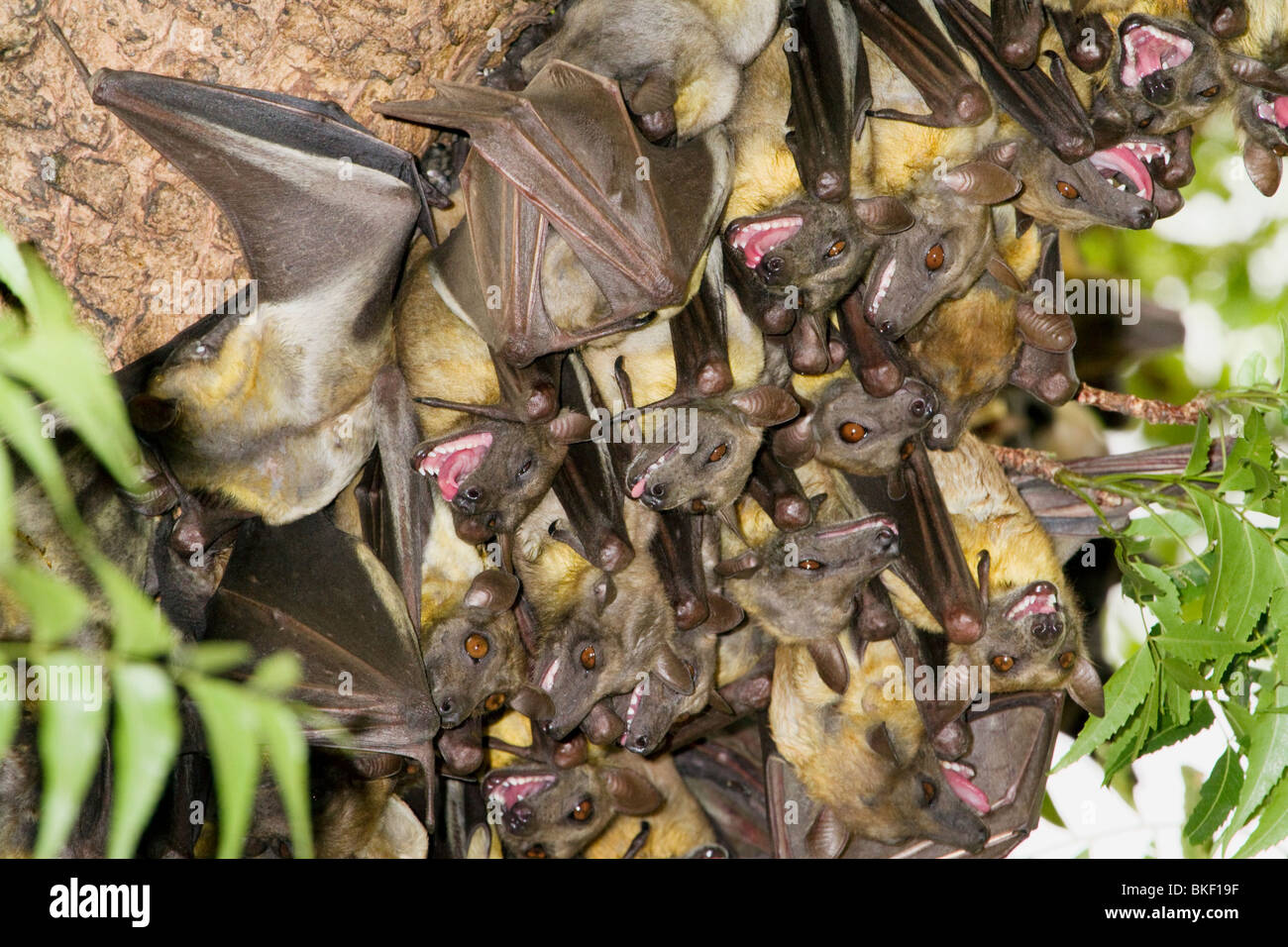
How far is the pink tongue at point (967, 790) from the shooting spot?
3812 millimetres

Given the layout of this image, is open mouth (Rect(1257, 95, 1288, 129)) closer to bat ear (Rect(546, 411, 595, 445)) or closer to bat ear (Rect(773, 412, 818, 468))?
bat ear (Rect(773, 412, 818, 468))

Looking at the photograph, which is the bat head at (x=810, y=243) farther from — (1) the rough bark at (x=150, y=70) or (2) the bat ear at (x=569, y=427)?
(1) the rough bark at (x=150, y=70)

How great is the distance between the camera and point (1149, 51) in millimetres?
3189

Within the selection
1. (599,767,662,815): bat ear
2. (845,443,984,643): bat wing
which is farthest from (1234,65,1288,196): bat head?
(599,767,662,815): bat ear

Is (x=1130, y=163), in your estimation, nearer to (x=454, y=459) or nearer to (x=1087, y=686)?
(x=1087, y=686)

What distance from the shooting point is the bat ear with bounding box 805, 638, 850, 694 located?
354 cm

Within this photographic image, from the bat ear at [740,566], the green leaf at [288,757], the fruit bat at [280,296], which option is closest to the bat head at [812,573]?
the bat ear at [740,566]

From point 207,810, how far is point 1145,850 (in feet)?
11.6

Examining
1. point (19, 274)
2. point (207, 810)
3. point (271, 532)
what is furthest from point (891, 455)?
point (19, 274)

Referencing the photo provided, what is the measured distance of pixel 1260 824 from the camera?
2750 mm

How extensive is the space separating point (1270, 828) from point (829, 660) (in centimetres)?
131

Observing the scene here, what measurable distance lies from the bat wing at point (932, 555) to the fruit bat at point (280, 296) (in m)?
1.70

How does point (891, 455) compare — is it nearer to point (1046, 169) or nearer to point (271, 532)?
point (1046, 169)

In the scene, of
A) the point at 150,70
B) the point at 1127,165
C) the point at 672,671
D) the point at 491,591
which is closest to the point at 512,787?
the point at 672,671
